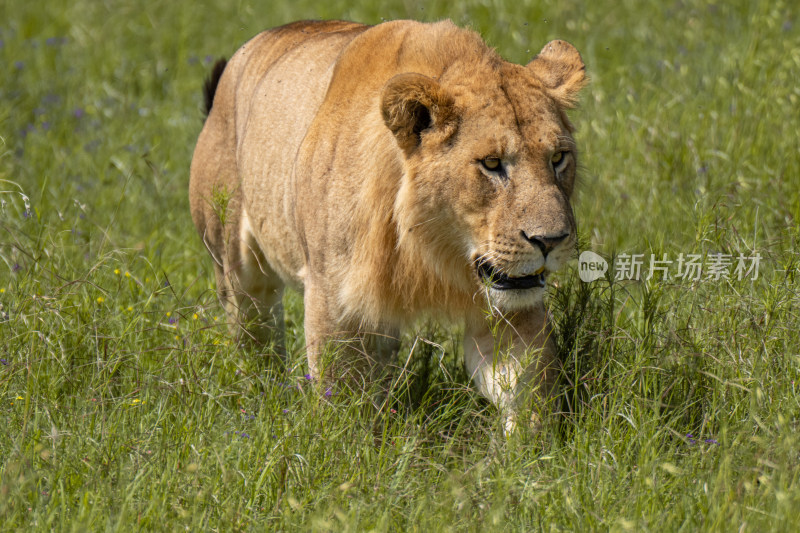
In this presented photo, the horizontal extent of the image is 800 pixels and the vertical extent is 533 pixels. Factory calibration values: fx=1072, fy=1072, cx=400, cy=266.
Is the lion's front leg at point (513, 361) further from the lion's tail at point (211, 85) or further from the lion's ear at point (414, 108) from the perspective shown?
the lion's tail at point (211, 85)

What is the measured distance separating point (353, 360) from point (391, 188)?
2.06 feet

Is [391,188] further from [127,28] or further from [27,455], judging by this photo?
[127,28]

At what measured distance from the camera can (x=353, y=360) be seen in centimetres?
367

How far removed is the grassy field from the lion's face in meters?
0.32

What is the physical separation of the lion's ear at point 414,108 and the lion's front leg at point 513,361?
0.64 metres

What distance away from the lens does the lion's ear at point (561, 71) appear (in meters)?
3.65

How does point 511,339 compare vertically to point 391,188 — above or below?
below

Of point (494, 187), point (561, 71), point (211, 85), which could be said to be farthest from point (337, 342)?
point (211, 85)

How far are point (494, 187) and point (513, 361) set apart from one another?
62 centimetres

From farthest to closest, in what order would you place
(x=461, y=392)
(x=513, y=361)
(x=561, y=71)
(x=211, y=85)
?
(x=211, y=85), (x=461, y=392), (x=561, y=71), (x=513, y=361)

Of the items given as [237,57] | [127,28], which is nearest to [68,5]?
[127,28]

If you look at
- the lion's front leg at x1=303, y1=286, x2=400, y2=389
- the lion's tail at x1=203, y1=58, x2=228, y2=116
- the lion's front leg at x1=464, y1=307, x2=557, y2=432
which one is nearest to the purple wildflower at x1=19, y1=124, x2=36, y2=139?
the lion's tail at x1=203, y1=58, x2=228, y2=116

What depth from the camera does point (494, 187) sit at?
128 inches

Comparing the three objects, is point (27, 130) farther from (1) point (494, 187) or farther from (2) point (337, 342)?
(1) point (494, 187)
